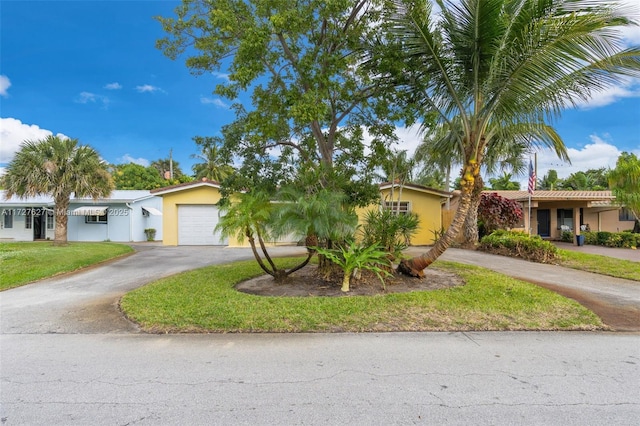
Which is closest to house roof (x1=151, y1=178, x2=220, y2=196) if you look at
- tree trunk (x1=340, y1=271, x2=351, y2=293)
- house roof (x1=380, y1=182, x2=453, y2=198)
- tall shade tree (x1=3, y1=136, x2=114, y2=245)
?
tall shade tree (x1=3, y1=136, x2=114, y2=245)

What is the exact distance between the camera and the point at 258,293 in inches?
268

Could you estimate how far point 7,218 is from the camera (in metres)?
22.5

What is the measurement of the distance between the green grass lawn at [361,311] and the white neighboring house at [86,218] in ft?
54.1

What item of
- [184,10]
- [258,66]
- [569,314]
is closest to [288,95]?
[258,66]

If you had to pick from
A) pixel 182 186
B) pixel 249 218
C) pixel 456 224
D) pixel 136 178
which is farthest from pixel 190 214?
pixel 136 178

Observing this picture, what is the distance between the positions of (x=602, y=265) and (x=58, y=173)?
21836 millimetres

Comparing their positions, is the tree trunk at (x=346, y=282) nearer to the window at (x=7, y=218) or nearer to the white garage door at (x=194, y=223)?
the white garage door at (x=194, y=223)

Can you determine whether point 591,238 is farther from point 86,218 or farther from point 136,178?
point 136,178

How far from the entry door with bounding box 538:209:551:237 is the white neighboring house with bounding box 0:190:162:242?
25.4m

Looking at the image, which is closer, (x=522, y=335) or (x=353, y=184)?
(x=522, y=335)

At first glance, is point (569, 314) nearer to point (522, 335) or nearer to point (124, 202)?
point (522, 335)

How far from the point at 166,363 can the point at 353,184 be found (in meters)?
5.80

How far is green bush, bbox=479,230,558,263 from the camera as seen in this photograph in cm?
1123

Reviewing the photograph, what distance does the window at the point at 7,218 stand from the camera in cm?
2238
